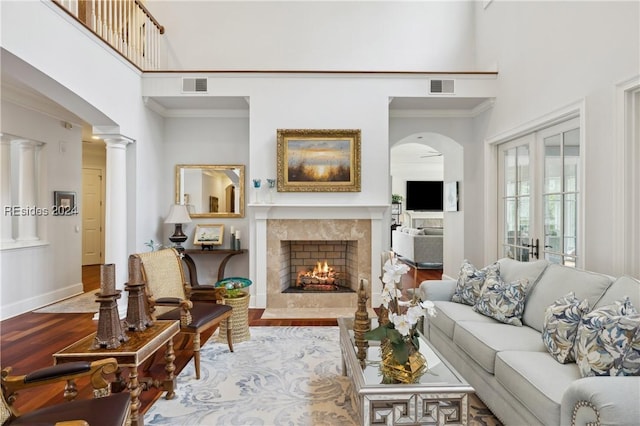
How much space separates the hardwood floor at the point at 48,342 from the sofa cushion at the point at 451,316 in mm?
1403

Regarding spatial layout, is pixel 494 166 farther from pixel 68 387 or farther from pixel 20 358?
pixel 20 358

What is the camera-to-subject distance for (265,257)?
15.1 feet

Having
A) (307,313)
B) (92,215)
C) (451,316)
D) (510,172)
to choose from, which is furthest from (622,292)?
(92,215)

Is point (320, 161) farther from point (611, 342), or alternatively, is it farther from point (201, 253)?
point (611, 342)

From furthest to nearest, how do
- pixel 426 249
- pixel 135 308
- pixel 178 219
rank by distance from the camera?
1. pixel 426 249
2. pixel 178 219
3. pixel 135 308

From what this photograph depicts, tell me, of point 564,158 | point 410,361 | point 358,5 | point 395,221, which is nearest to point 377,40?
point 358,5

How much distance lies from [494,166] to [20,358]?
18.7ft

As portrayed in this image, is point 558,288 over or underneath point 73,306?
over

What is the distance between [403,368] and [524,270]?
1.72m

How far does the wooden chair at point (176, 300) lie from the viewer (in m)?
2.73

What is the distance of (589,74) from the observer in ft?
9.58

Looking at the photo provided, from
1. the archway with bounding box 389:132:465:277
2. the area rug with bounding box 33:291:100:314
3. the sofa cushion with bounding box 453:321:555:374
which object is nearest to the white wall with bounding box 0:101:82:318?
the area rug with bounding box 33:291:100:314

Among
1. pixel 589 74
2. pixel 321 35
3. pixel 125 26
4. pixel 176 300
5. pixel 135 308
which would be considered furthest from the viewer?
pixel 321 35

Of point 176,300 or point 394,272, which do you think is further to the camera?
point 176,300
